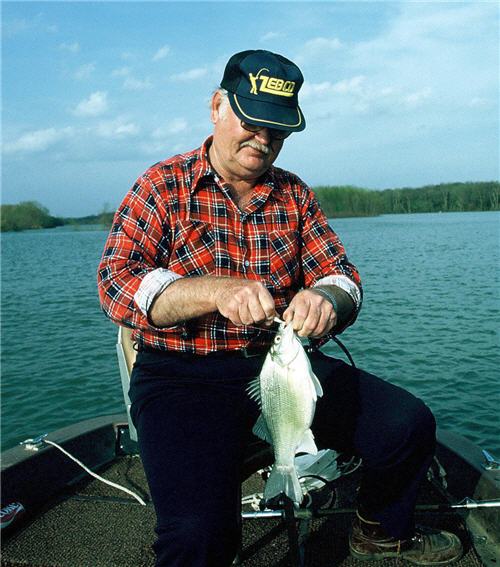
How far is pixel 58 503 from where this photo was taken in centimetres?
390

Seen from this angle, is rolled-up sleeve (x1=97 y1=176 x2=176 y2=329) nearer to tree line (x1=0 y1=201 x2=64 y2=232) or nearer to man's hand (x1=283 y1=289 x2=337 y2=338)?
man's hand (x1=283 y1=289 x2=337 y2=338)

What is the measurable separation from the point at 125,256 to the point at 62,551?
1.89m

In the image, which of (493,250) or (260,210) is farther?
(493,250)

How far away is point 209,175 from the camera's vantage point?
11.1 feet

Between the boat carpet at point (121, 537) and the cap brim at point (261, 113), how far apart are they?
2.51 m

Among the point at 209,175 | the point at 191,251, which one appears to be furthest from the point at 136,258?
the point at 209,175

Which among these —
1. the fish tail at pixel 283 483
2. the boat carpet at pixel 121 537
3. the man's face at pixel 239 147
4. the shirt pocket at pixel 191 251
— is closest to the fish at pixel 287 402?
the fish tail at pixel 283 483

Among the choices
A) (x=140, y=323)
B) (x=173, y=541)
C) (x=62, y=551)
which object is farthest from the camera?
(x=62, y=551)

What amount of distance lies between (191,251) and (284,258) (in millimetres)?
599

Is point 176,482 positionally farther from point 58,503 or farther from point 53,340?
point 53,340

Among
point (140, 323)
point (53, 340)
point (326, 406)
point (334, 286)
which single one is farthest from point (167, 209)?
point (53, 340)

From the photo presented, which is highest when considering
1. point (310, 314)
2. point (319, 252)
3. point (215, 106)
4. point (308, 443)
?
point (215, 106)

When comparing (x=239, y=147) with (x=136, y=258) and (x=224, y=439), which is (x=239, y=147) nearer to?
(x=136, y=258)

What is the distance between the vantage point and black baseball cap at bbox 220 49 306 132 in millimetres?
3135
